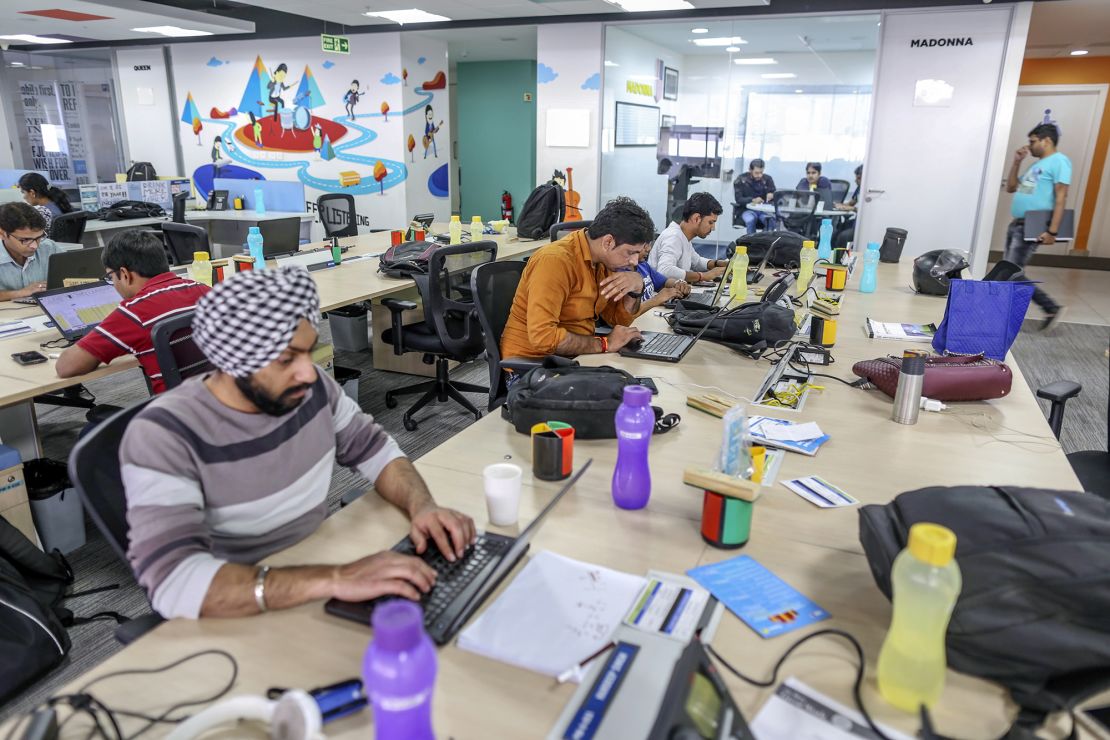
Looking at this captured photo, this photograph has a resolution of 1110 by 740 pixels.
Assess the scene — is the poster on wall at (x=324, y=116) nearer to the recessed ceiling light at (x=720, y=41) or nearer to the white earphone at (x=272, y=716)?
the recessed ceiling light at (x=720, y=41)

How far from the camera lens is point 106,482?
1.40m

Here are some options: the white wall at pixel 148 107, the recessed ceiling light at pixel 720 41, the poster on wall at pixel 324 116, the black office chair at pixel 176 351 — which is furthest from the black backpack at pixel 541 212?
the white wall at pixel 148 107

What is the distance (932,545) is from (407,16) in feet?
27.4

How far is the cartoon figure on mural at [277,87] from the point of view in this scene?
9.45m

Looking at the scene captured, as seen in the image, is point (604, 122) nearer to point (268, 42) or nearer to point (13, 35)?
point (268, 42)

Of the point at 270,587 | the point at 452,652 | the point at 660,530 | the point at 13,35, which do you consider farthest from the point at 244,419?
the point at 13,35

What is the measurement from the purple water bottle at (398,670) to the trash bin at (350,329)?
189 inches

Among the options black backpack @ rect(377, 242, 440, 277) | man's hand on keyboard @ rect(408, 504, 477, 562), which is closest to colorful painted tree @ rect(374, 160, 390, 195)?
black backpack @ rect(377, 242, 440, 277)

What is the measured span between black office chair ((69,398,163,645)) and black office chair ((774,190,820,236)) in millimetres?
7252

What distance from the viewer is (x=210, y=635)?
1153 mm

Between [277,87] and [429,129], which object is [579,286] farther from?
[277,87]

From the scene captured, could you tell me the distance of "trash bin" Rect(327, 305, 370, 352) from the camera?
5359mm

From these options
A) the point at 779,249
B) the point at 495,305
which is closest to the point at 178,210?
the point at 495,305

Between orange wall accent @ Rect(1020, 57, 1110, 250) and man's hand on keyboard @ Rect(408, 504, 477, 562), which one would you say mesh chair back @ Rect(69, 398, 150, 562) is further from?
orange wall accent @ Rect(1020, 57, 1110, 250)
